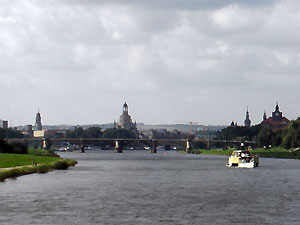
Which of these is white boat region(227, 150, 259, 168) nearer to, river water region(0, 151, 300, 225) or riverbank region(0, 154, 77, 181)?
riverbank region(0, 154, 77, 181)

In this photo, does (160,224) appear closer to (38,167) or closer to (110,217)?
(110,217)

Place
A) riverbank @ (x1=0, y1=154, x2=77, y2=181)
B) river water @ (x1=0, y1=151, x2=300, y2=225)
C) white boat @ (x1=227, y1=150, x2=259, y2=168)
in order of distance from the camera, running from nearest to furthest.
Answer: river water @ (x1=0, y1=151, x2=300, y2=225), riverbank @ (x1=0, y1=154, x2=77, y2=181), white boat @ (x1=227, y1=150, x2=259, y2=168)

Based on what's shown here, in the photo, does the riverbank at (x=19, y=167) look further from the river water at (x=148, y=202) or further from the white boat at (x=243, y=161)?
the white boat at (x=243, y=161)

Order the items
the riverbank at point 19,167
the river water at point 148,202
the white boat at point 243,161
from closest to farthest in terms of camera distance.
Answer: the river water at point 148,202
the riverbank at point 19,167
the white boat at point 243,161

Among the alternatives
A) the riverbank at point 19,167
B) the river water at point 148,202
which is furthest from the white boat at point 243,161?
the river water at point 148,202

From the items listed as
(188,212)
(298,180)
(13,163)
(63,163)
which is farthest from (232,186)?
(63,163)

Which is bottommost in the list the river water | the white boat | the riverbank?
the river water

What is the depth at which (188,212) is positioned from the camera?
219ft

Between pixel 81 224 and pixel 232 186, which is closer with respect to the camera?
pixel 81 224

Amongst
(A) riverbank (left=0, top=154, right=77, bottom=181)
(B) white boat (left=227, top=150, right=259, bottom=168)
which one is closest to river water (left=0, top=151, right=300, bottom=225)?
(A) riverbank (left=0, top=154, right=77, bottom=181)

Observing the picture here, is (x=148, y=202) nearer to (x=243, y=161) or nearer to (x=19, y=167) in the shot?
(x=19, y=167)

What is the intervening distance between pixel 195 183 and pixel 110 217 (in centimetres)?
4241

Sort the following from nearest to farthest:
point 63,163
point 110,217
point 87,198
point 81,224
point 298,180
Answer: point 81,224
point 110,217
point 87,198
point 298,180
point 63,163

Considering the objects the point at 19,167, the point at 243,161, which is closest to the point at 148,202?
the point at 19,167
